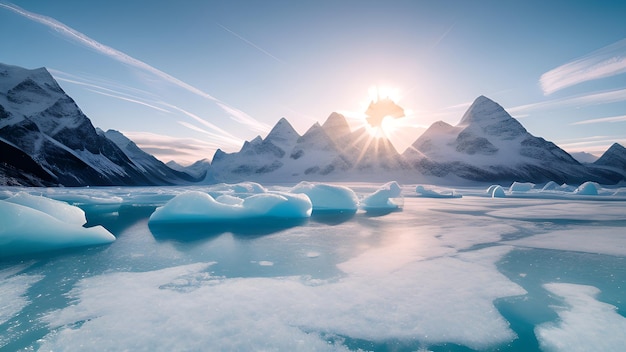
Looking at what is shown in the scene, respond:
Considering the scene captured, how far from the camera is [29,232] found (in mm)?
8492

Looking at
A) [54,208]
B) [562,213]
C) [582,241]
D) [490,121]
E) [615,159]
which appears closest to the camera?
[582,241]

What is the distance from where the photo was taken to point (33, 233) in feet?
28.1

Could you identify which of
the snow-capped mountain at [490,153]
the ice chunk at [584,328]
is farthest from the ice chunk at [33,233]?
the snow-capped mountain at [490,153]

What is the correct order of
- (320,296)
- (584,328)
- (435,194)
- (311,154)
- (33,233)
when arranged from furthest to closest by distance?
(311,154), (435,194), (33,233), (320,296), (584,328)

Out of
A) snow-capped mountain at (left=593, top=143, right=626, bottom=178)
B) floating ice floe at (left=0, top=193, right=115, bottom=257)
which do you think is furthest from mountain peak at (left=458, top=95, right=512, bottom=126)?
floating ice floe at (left=0, top=193, right=115, bottom=257)

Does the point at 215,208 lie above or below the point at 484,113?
below

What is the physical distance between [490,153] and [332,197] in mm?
165746

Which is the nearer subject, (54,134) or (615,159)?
(54,134)

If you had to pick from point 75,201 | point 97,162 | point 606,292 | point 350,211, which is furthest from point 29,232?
point 97,162

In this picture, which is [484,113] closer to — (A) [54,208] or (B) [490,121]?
(B) [490,121]

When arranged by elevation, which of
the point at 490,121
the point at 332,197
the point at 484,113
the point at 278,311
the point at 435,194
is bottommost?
the point at 278,311

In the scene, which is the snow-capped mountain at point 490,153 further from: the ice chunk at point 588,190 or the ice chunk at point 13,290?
the ice chunk at point 13,290

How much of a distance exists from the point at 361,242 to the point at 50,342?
785 cm

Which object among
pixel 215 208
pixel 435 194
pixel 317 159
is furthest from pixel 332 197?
pixel 317 159
